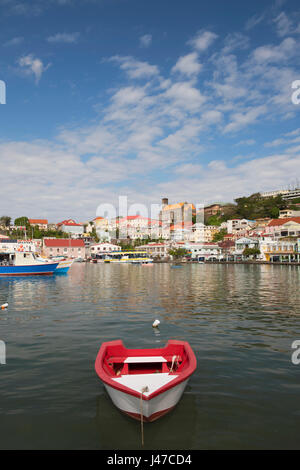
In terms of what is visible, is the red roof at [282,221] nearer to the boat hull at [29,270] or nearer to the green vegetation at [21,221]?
the boat hull at [29,270]

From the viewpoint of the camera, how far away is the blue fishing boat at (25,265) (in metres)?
42.1

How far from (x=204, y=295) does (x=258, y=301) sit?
4661mm

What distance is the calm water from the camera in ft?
18.4

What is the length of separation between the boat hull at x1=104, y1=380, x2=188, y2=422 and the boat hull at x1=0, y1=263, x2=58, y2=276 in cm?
4012

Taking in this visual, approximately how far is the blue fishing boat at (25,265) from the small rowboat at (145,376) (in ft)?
125

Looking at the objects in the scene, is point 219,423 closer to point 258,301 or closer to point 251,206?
point 258,301

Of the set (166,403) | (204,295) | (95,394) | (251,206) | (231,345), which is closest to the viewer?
(166,403)

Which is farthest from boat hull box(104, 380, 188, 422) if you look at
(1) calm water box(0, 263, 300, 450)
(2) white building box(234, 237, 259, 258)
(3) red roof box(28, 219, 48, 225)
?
(3) red roof box(28, 219, 48, 225)

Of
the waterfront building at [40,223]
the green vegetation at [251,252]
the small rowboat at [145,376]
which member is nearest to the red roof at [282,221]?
the green vegetation at [251,252]

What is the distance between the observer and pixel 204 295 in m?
24.0

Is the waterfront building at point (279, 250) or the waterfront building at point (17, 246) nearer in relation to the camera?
the waterfront building at point (17, 246)

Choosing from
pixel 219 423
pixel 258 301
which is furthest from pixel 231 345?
pixel 258 301

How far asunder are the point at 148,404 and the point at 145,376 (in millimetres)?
1418

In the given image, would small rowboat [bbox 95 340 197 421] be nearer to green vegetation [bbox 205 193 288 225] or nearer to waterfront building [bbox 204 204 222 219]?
green vegetation [bbox 205 193 288 225]
